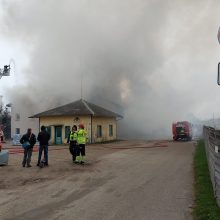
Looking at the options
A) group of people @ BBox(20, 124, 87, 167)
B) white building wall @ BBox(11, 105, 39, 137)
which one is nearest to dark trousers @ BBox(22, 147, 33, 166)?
group of people @ BBox(20, 124, 87, 167)

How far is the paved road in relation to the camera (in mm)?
8469

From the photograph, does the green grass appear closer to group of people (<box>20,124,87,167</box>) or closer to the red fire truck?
group of people (<box>20,124,87,167</box>)

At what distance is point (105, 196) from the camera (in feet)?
34.5

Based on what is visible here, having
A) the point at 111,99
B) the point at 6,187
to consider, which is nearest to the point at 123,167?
the point at 6,187

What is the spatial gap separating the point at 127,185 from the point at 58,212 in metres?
3.89

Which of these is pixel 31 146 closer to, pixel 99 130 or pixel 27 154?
pixel 27 154

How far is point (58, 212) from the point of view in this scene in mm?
8695

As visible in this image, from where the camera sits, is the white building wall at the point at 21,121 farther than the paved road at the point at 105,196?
Yes

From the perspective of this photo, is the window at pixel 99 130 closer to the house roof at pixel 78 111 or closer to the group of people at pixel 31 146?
the house roof at pixel 78 111

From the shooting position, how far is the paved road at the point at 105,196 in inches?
333

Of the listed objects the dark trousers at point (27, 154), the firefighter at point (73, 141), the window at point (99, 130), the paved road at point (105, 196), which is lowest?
the paved road at point (105, 196)

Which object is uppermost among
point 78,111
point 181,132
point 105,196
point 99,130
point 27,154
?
point 78,111

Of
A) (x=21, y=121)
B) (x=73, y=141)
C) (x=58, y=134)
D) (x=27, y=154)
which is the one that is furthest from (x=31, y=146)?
(x=21, y=121)

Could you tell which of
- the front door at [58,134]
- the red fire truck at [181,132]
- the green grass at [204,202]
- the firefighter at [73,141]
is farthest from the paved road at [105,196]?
the red fire truck at [181,132]
